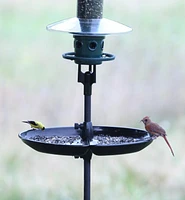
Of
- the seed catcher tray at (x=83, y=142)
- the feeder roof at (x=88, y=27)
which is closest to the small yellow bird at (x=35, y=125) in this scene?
the seed catcher tray at (x=83, y=142)

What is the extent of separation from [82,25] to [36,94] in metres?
1.72

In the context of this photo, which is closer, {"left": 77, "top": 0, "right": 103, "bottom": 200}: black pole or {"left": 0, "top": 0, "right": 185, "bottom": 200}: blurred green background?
{"left": 77, "top": 0, "right": 103, "bottom": 200}: black pole

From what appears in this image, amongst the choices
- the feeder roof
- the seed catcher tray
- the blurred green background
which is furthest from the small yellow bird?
the blurred green background

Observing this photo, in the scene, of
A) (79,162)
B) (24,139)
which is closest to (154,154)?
(79,162)

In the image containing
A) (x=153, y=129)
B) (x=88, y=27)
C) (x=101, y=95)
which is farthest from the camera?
(x=101, y=95)

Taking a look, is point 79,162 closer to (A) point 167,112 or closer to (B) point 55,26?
(A) point 167,112

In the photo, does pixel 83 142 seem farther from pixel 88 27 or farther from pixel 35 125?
pixel 88 27

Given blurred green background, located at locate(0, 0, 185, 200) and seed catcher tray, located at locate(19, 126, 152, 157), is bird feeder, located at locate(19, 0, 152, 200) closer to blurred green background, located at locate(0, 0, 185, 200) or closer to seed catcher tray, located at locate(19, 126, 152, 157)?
seed catcher tray, located at locate(19, 126, 152, 157)

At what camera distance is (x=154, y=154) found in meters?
4.05

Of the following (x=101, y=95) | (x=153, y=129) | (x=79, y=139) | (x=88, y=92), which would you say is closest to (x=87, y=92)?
(x=88, y=92)

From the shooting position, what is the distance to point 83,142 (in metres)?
2.38

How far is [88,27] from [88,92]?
0.81 ft

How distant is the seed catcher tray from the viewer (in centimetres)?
213

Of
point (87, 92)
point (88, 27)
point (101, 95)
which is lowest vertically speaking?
point (101, 95)
